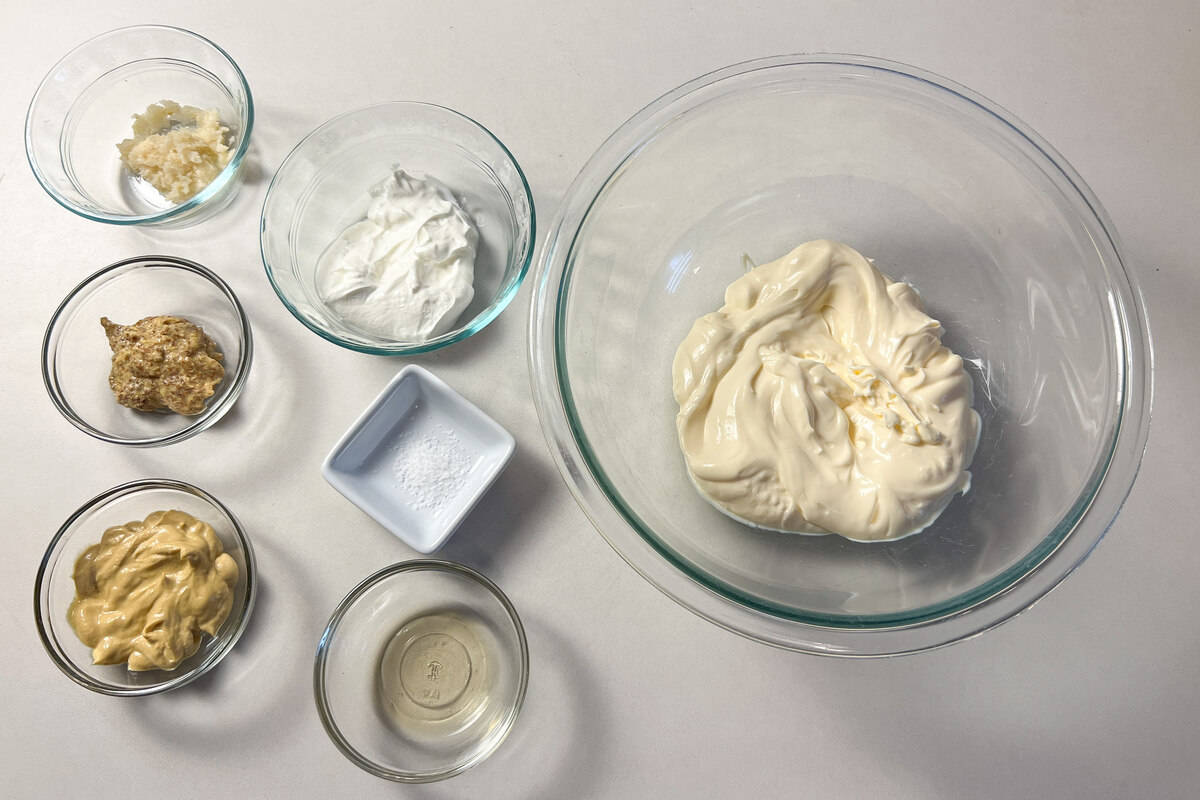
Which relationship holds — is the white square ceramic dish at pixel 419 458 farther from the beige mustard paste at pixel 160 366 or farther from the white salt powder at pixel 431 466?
the beige mustard paste at pixel 160 366

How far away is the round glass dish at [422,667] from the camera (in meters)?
1.49

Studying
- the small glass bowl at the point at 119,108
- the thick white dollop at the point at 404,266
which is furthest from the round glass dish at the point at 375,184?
the small glass bowl at the point at 119,108

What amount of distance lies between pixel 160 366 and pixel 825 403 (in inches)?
49.9

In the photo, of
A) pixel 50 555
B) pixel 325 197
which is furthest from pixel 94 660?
pixel 325 197

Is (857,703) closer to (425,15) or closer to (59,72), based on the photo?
(425,15)

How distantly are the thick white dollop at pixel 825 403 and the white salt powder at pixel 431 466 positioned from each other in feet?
1.49

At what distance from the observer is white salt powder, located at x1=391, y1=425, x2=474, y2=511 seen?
59.4 inches

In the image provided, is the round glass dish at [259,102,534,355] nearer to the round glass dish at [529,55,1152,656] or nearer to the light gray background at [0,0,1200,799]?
the light gray background at [0,0,1200,799]

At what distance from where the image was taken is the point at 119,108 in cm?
170

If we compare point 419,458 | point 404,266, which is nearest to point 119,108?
point 404,266

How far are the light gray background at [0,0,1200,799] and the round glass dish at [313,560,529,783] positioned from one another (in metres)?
0.06

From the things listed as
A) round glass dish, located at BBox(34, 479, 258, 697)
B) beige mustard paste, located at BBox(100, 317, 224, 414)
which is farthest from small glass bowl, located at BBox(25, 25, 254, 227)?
round glass dish, located at BBox(34, 479, 258, 697)

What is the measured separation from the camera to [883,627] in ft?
4.19

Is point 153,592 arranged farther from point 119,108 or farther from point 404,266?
point 119,108
